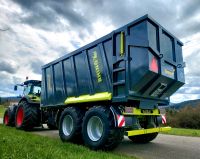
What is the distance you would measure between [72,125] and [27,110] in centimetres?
453

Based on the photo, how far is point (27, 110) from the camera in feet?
40.8

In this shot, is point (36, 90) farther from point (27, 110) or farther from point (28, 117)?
point (28, 117)

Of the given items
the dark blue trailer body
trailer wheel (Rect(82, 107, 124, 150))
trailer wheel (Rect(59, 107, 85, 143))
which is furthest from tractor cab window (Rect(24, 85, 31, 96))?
trailer wheel (Rect(82, 107, 124, 150))

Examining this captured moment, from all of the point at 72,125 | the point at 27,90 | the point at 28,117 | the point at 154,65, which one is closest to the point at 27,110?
the point at 28,117

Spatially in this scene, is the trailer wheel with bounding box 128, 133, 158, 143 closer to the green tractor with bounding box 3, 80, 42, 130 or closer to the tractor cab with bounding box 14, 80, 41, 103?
the green tractor with bounding box 3, 80, 42, 130

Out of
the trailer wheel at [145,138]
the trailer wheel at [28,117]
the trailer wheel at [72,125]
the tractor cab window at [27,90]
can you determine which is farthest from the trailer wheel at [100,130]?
the tractor cab window at [27,90]

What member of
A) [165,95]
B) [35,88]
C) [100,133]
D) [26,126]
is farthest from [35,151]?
[35,88]

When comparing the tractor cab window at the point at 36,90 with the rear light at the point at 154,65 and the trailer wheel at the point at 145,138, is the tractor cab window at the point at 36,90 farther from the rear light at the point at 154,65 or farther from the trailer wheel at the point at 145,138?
the rear light at the point at 154,65

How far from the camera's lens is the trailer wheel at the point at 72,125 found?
8.21 meters

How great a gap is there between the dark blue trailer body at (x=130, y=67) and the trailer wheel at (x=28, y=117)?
3.57 m

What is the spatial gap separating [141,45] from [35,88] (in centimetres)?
854

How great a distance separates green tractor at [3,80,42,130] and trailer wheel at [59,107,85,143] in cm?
386

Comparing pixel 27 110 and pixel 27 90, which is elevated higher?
pixel 27 90

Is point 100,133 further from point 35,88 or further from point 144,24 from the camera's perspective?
point 35,88
